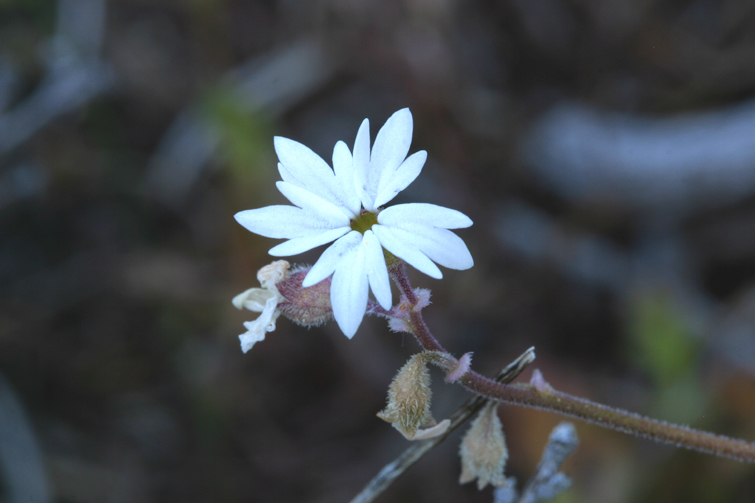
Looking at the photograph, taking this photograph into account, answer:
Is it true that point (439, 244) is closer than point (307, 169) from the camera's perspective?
Yes

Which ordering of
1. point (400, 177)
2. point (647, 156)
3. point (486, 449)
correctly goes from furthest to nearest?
point (647, 156) < point (486, 449) < point (400, 177)

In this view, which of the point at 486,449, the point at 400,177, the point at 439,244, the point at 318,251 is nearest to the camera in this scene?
the point at 439,244

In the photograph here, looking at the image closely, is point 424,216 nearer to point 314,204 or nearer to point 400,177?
point 400,177

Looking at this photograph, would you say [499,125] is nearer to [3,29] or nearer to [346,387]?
[346,387]

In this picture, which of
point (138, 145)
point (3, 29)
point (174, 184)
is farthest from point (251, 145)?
point (3, 29)

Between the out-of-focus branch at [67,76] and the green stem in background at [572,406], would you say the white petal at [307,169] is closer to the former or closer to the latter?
the green stem in background at [572,406]

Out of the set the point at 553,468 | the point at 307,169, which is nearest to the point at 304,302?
the point at 307,169

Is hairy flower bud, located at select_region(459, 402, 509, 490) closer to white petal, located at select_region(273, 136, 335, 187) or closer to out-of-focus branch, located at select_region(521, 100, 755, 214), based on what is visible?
white petal, located at select_region(273, 136, 335, 187)
